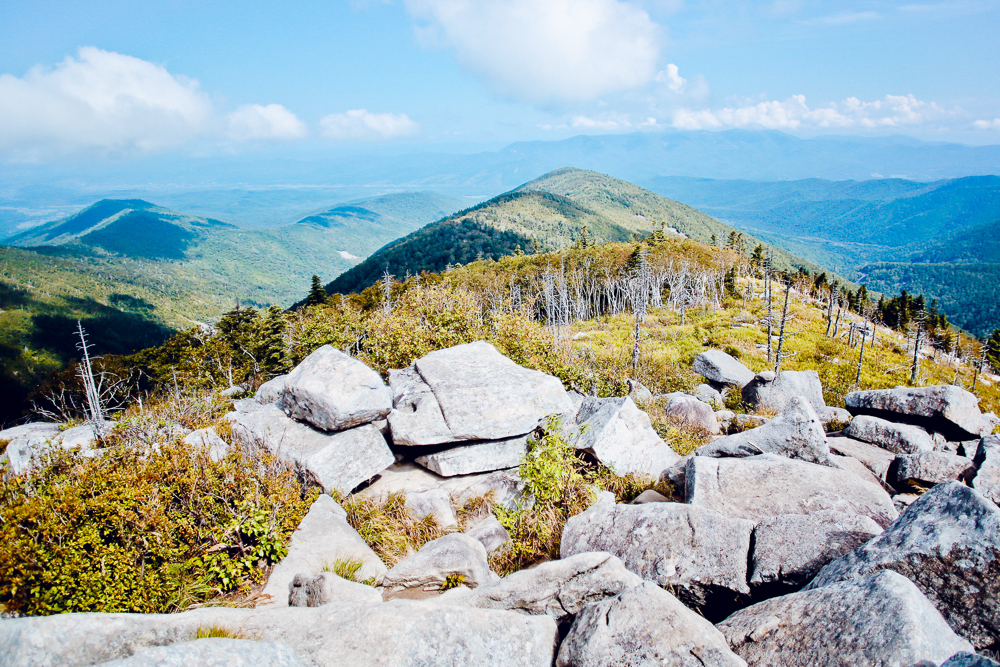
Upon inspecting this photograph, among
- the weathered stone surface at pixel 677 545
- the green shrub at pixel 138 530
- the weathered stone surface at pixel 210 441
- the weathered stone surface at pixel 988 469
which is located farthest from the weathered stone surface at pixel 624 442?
the weathered stone surface at pixel 210 441

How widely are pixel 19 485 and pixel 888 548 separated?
11.8 m

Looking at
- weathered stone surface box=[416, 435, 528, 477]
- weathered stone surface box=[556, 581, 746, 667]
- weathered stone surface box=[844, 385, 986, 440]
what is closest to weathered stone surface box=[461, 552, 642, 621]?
weathered stone surface box=[556, 581, 746, 667]

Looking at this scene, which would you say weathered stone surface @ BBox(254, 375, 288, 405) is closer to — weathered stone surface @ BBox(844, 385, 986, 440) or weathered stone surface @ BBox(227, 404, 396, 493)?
weathered stone surface @ BBox(227, 404, 396, 493)

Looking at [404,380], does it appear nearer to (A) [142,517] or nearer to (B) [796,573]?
(A) [142,517]

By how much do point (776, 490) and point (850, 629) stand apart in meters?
4.48

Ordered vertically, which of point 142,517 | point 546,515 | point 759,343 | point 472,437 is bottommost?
point 759,343

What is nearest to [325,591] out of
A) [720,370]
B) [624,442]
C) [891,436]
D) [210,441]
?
[210,441]

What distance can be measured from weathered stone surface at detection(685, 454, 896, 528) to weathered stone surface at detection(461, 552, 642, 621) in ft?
10.1

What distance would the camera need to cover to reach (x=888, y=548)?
18.1 feet

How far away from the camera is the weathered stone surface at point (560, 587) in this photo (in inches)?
239

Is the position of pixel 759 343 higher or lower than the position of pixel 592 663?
lower

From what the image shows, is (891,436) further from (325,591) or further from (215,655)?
(215,655)

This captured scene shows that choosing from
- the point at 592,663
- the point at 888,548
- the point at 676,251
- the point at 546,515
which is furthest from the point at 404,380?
the point at 676,251

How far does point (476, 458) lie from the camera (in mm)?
11531
